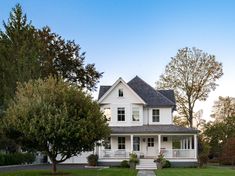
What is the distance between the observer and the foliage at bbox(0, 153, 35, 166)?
4683 cm

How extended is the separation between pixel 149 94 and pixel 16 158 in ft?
52.3

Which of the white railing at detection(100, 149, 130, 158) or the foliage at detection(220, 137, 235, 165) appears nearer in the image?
the white railing at detection(100, 149, 130, 158)

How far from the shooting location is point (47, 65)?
5347 centimetres

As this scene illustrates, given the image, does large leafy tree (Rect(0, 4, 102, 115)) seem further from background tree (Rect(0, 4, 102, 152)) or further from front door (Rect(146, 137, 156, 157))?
front door (Rect(146, 137, 156, 157))

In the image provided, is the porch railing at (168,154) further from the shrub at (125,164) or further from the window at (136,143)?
the window at (136,143)

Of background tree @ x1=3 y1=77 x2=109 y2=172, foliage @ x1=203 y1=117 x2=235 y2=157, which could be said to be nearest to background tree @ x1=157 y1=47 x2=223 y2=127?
foliage @ x1=203 y1=117 x2=235 y2=157

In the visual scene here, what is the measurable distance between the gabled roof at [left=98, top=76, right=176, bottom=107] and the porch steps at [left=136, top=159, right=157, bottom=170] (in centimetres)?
692

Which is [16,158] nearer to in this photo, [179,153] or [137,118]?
[137,118]

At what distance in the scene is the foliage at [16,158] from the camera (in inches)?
1844

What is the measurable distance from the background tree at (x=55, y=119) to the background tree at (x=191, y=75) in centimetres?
3530

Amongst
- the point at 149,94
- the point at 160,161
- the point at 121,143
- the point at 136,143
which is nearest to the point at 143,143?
the point at 136,143

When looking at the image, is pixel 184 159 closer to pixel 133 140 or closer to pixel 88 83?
pixel 133 140

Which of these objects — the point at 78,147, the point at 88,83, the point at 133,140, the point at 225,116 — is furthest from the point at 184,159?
the point at 225,116

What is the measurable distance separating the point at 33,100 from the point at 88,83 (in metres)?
27.3
